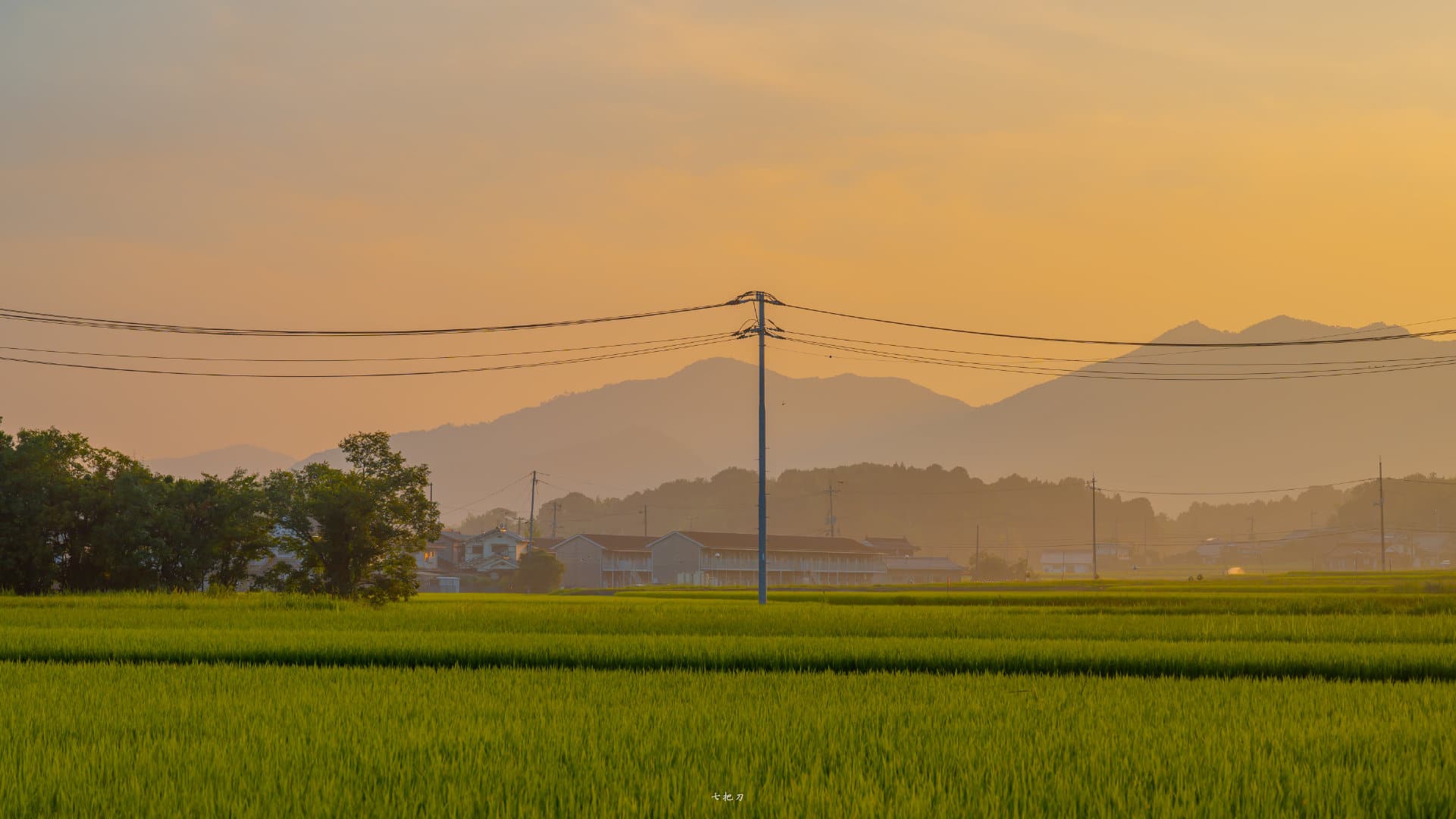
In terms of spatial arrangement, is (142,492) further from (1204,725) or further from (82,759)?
(1204,725)

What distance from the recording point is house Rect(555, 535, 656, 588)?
13062cm

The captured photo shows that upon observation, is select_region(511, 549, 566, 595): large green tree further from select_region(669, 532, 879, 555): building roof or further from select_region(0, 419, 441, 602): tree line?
select_region(0, 419, 441, 602): tree line

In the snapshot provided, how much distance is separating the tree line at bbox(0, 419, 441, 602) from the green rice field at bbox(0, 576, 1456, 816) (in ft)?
58.6

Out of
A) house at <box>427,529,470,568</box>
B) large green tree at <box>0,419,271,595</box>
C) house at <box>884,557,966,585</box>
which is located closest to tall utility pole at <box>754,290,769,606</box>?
large green tree at <box>0,419,271,595</box>

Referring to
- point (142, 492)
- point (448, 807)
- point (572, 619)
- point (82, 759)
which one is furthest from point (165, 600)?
point (448, 807)

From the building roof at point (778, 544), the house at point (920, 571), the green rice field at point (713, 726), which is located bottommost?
the house at point (920, 571)

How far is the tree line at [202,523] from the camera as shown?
42531 millimetres

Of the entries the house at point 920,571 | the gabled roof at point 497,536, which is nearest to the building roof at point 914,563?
the house at point 920,571

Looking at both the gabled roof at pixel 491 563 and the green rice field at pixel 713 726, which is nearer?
the green rice field at pixel 713 726

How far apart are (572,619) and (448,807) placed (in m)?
23.3

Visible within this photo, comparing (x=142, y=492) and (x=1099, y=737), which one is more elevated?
(x=142, y=492)

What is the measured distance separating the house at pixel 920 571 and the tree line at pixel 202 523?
389 feet

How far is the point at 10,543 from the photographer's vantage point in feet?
145

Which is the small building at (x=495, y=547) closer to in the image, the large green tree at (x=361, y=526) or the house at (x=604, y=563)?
the house at (x=604, y=563)
